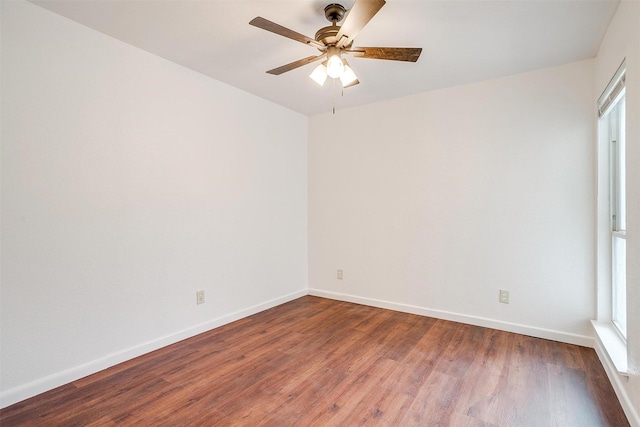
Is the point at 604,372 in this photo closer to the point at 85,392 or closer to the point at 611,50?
the point at 611,50

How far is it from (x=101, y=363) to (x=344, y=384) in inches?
67.6

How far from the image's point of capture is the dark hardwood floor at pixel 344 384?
175 centimetres

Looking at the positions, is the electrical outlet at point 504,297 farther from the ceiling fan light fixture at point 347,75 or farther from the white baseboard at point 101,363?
the white baseboard at point 101,363

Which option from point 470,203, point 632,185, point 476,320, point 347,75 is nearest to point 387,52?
point 347,75

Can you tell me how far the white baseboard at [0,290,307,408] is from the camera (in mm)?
1865

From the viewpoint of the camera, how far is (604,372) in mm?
2189

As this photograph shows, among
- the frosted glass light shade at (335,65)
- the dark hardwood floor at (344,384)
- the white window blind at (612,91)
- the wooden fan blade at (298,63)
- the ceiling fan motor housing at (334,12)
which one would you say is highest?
the ceiling fan motor housing at (334,12)

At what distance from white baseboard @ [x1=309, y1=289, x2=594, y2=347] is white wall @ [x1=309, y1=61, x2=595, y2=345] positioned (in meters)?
0.01

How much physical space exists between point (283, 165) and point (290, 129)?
491 mm

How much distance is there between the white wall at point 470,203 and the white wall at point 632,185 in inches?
35.2

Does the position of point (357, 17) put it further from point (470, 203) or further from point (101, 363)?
point (101, 363)

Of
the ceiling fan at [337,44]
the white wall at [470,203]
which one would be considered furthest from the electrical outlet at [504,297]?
the ceiling fan at [337,44]

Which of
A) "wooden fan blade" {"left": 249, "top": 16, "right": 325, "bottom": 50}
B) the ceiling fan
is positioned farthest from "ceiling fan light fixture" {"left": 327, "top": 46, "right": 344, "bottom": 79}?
"wooden fan blade" {"left": 249, "top": 16, "right": 325, "bottom": 50}

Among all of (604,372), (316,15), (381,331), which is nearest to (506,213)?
(604,372)
